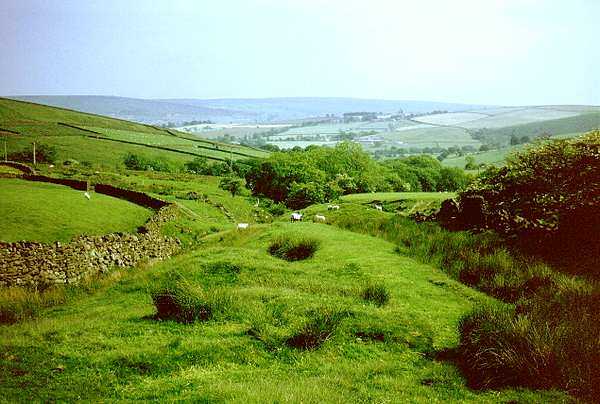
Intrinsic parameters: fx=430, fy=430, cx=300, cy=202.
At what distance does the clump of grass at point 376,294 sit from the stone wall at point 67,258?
13.1 meters

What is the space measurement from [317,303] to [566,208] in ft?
24.4

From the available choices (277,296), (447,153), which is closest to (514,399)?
(277,296)

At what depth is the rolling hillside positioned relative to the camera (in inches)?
4040

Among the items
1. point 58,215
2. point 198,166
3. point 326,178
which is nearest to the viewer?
point 58,215

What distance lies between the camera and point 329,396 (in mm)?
5695

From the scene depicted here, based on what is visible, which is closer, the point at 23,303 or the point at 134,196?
the point at 23,303

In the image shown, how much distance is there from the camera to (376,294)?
10492 millimetres

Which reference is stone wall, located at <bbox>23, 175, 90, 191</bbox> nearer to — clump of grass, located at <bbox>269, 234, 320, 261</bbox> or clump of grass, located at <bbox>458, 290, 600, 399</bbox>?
clump of grass, located at <bbox>269, 234, 320, 261</bbox>

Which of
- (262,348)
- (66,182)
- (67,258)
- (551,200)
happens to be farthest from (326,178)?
(262,348)

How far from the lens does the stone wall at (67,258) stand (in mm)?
17375

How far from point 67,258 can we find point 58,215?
824cm

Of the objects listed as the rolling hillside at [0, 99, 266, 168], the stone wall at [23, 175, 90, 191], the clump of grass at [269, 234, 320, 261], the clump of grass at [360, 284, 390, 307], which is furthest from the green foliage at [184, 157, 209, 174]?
the clump of grass at [360, 284, 390, 307]

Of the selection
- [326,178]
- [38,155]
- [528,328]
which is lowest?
[326,178]

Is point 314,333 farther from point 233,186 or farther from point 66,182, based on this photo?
point 233,186
